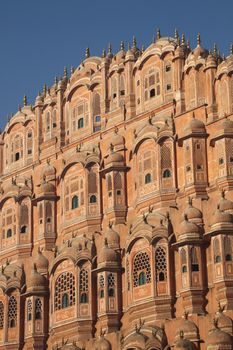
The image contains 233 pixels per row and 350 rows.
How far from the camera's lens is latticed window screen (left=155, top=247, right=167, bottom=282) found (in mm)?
38406

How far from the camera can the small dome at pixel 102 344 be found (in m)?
38.2

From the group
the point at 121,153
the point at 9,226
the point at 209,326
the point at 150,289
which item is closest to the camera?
the point at 209,326

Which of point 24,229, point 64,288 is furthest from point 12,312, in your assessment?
point 24,229

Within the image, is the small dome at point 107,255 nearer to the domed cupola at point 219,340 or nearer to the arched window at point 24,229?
the arched window at point 24,229

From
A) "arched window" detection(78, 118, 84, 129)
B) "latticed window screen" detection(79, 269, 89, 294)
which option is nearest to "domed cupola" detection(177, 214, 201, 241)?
"latticed window screen" detection(79, 269, 89, 294)

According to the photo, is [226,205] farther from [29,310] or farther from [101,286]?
[29,310]

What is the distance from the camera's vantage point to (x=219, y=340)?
3469 cm

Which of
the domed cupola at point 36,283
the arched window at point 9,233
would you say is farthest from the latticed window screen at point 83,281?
the arched window at point 9,233

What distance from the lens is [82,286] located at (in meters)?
41.0

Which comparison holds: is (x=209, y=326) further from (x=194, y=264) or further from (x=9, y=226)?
(x=9, y=226)

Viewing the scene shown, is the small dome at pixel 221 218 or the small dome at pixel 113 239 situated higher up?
the small dome at pixel 113 239

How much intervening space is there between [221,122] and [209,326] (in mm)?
7925

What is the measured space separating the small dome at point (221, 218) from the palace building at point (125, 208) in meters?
0.04

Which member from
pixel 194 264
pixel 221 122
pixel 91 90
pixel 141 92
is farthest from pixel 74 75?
pixel 194 264
